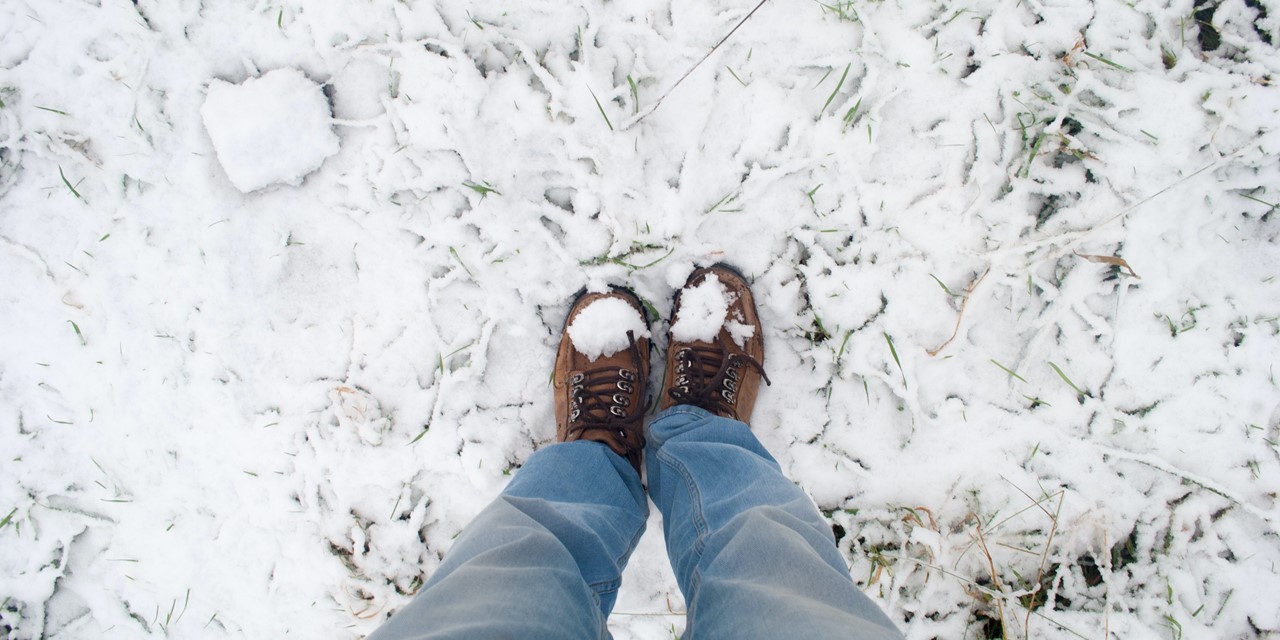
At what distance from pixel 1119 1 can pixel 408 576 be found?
2.35m

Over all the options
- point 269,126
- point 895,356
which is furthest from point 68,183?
point 895,356

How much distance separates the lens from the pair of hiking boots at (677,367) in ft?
5.13

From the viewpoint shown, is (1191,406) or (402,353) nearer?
(1191,406)

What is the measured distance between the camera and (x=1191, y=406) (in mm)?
1533

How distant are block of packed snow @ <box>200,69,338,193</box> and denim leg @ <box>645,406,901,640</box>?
45.0 inches

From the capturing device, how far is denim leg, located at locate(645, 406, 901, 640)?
0.90 meters

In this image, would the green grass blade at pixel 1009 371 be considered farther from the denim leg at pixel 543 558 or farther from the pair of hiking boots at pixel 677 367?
the denim leg at pixel 543 558

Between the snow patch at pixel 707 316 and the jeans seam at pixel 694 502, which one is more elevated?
the snow patch at pixel 707 316

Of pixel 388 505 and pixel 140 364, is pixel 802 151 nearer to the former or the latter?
pixel 388 505

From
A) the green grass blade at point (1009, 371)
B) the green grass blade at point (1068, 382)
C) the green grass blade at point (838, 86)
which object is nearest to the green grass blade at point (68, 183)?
the green grass blade at point (838, 86)

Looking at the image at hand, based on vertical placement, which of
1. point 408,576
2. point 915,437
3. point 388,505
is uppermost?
point 915,437

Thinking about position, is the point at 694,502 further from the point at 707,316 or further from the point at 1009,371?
the point at 1009,371

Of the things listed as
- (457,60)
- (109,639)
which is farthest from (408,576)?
(457,60)

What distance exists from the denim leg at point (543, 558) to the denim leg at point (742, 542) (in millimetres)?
134
